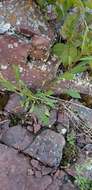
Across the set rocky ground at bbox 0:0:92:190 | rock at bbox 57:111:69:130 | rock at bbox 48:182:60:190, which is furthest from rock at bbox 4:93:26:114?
rock at bbox 48:182:60:190

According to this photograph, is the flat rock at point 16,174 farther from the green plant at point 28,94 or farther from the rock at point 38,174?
the green plant at point 28,94

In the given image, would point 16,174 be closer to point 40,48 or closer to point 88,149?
point 88,149

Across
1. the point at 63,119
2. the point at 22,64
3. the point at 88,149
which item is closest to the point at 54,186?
the point at 88,149

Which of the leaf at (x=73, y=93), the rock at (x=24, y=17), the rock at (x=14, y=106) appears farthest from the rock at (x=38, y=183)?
the rock at (x=24, y=17)

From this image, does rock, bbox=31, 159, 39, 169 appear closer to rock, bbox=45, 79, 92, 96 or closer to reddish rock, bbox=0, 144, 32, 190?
reddish rock, bbox=0, 144, 32, 190

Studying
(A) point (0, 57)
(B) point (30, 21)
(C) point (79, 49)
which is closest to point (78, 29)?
(C) point (79, 49)

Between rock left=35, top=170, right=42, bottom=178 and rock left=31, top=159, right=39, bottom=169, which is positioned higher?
rock left=31, top=159, right=39, bottom=169

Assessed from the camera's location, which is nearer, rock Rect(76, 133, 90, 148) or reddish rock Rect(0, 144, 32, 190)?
reddish rock Rect(0, 144, 32, 190)

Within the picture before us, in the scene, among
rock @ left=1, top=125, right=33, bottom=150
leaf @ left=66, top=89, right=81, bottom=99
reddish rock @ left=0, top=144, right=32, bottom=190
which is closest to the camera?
reddish rock @ left=0, top=144, right=32, bottom=190
